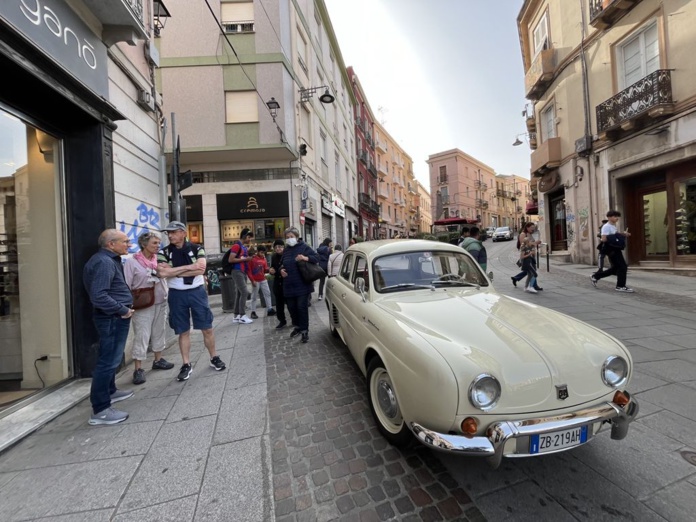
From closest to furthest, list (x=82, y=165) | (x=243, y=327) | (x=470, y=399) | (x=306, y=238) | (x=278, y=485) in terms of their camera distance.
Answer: (x=470, y=399), (x=278, y=485), (x=82, y=165), (x=243, y=327), (x=306, y=238)

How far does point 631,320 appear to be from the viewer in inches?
215

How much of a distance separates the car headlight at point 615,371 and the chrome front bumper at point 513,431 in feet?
0.47

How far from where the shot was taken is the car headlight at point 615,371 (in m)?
2.02

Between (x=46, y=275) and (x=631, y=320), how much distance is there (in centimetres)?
851

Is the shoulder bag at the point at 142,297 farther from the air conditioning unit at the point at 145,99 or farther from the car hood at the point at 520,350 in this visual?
the air conditioning unit at the point at 145,99

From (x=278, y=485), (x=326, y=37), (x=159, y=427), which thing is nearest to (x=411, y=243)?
(x=278, y=485)

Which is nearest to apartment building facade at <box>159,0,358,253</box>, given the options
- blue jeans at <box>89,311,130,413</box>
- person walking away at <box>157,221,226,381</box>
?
person walking away at <box>157,221,226,381</box>

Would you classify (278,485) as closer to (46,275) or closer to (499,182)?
(46,275)

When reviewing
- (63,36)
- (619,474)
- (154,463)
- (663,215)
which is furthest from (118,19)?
(663,215)

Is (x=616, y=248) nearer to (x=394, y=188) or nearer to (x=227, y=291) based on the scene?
(x=227, y=291)

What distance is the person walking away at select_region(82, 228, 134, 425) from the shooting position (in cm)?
→ 289

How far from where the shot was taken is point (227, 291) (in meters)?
7.79

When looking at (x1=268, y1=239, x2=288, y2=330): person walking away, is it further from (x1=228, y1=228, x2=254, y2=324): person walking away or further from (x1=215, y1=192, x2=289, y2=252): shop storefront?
(x1=215, y1=192, x2=289, y2=252): shop storefront

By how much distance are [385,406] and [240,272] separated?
495cm
